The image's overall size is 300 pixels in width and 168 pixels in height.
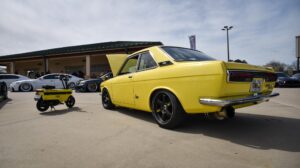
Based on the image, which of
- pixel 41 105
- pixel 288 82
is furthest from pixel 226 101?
pixel 288 82

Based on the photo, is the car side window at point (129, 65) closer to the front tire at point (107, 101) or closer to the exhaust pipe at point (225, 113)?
the front tire at point (107, 101)

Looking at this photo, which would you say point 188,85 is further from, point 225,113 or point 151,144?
point 151,144

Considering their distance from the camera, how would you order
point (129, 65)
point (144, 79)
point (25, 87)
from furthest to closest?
point (25, 87), point (129, 65), point (144, 79)

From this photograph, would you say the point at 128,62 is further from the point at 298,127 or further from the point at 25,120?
the point at 298,127

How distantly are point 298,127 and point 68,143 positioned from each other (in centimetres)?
370

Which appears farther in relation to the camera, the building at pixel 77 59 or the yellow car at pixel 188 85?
the building at pixel 77 59

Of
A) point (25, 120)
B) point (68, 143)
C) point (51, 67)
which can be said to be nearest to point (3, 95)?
point (25, 120)

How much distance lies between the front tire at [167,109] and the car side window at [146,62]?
611 mm

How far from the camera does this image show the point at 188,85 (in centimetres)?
267

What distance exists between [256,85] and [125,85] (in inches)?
101

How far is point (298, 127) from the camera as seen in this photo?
312 cm

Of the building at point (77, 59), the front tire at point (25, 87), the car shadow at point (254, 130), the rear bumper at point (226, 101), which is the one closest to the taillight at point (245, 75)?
the rear bumper at point (226, 101)

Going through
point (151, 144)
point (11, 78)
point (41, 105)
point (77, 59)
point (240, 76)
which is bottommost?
point (151, 144)

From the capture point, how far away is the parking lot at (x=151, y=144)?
200cm
